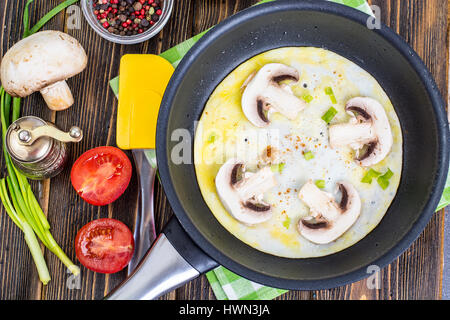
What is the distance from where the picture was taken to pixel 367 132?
144 centimetres

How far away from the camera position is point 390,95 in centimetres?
151

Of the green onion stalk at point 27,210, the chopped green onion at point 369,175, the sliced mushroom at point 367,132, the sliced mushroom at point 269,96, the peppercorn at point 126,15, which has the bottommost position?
the green onion stalk at point 27,210

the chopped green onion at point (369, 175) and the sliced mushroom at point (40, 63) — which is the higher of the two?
the sliced mushroom at point (40, 63)

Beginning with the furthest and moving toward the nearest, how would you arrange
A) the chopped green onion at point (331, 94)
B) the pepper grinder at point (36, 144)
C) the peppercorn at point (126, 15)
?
1. the peppercorn at point (126, 15)
2. the chopped green onion at point (331, 94)
3. the pepper grinder at point (36, 144)

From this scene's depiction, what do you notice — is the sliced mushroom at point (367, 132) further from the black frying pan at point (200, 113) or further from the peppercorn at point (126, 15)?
the peppercorn at point (126, 15)

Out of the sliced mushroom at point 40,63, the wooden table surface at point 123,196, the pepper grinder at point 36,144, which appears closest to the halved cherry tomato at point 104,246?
the wooden table surface at point 123,196

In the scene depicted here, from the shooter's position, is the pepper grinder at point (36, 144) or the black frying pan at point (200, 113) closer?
the black frying pan at point (200, 113)

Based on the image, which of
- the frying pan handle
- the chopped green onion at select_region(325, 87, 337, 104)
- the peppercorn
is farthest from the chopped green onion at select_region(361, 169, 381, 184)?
the peppercorn

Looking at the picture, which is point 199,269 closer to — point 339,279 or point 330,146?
point 339,279

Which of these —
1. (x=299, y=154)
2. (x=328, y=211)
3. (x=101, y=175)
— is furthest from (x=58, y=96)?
(x=328, y=211)

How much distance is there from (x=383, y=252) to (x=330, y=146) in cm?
38

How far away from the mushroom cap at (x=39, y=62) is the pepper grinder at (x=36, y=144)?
126 mm

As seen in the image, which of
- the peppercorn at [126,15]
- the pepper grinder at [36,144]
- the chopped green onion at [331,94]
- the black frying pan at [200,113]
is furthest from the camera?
the peppercorn at [126,15]

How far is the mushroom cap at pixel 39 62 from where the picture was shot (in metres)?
1.43
